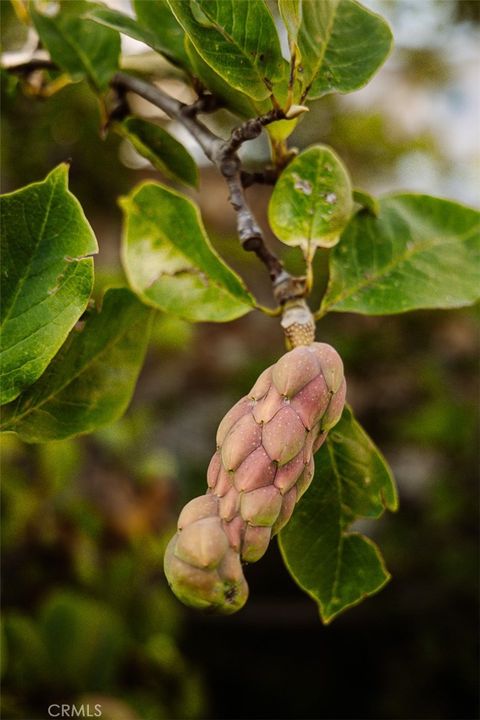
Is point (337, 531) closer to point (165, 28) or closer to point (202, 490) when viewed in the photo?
point (165, 28)


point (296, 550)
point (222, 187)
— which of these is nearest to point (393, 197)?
point (296, 550)

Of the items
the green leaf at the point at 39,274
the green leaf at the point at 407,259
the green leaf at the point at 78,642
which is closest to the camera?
the green leaf at the point at 39,274

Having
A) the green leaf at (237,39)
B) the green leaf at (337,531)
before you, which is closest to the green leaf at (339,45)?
the green leaf at (237,39)

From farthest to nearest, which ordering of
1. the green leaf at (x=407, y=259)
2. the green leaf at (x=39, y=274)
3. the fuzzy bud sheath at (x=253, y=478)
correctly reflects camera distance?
the green leaf at (x=407, y=259) < the green leaf at (x=39, y=274) < the fuzzy bud sheath at (x=253, y=478)

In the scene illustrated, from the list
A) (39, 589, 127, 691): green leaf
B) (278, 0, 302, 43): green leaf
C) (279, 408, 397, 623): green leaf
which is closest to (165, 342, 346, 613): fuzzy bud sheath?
(279, 408, 397, 623): green leaf

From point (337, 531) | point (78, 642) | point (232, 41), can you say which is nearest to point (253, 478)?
point (337, 531)

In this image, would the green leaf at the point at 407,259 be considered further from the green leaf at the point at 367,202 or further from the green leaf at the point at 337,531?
the green leaf at the point at 337,531

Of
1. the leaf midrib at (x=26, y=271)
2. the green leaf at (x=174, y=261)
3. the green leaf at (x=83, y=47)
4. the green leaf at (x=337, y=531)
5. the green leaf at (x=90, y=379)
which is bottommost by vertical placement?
the green leaf at (x=337, y=531)
